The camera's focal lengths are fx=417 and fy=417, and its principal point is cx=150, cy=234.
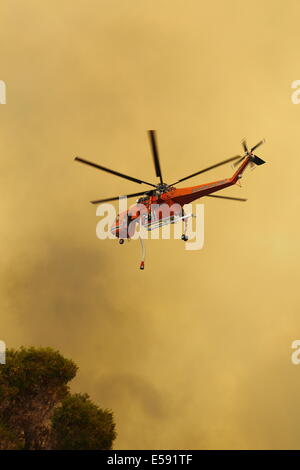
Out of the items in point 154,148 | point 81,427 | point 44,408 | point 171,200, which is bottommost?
point 81,427

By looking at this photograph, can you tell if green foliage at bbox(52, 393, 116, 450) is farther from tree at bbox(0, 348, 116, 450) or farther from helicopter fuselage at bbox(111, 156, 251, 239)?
helicopter fuselage at bbox(111, 156, 251, 239)

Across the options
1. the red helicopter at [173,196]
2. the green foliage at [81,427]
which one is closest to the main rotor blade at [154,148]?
the red helicopter at [173,196]

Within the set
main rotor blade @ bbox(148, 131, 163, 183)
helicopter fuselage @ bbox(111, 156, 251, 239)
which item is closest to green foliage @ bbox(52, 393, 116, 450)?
helicopter fuselage @ bbox(111, 156, 251, 239)

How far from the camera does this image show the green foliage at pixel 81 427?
39.4 m

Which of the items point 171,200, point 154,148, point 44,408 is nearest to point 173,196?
point 171,200

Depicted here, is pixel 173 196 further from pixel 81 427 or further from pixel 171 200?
pixel 81 427

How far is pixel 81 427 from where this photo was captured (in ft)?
131

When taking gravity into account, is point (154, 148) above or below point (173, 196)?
below

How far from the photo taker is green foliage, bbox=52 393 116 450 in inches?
1553

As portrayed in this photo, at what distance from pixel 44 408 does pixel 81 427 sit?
18.2ft

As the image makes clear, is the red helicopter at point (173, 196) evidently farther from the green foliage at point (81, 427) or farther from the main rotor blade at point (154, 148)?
the green foliage at point (81, 427)
